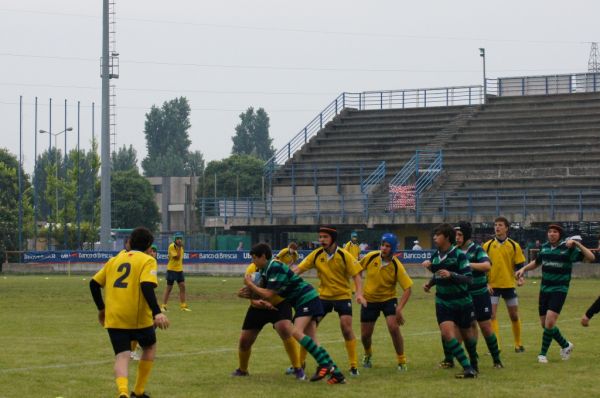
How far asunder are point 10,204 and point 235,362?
68333mm

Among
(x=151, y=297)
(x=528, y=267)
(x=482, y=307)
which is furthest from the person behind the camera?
(x=528, y=267)

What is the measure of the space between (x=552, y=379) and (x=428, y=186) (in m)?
43.8

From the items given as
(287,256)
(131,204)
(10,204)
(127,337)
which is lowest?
(127,337)

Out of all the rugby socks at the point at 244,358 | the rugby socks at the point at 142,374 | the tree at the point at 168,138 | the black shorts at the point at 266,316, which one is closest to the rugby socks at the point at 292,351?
the black shorts at the point at 266,316

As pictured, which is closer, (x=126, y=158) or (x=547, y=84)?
(x=547, y=84)

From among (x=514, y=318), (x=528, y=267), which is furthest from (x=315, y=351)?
(x=514, y=318)

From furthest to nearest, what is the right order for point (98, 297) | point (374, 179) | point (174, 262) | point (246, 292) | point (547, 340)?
point (374, 179), point (174, 262), point (547, 340), point (246, 292), point (98, 297)

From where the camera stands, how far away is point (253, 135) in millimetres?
171000

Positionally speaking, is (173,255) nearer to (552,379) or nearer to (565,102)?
(552,379)

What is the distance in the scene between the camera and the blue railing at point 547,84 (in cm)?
6788

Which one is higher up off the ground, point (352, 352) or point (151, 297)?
point (151, 297)

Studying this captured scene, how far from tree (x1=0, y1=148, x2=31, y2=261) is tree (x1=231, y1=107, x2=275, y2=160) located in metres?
65.7

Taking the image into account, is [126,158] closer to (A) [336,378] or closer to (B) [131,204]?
(B) [131,204]

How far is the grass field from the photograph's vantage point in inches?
545
